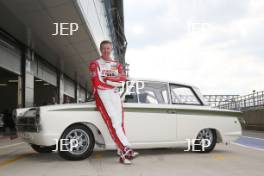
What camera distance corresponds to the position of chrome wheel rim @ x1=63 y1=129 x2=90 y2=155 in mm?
7043

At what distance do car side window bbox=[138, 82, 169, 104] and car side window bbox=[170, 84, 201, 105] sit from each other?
176 millimetres

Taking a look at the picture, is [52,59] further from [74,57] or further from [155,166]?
[155,166]

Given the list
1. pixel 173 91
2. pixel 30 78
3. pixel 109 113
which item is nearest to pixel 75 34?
pixel 30 78

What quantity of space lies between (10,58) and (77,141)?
11209mm

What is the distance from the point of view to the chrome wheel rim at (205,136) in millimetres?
8578

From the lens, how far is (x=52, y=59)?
23.8m

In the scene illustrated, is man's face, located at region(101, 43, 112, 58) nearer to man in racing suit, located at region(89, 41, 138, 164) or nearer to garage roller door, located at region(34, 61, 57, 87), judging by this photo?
man in racing suit, located at region(89, 41, 138, 164)

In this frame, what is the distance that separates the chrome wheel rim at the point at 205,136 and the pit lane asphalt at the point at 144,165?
286mm

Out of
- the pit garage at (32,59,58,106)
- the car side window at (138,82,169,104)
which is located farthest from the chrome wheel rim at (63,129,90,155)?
the pit garage at (32,59,58,106)

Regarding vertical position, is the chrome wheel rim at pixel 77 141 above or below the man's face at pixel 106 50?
below

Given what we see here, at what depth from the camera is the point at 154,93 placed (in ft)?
26.9

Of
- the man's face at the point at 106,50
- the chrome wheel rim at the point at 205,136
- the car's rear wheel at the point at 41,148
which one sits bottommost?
the car's rear wheel at the point at 41,148

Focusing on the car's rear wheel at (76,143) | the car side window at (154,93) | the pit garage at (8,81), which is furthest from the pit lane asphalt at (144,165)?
the pit garage at (8,81)

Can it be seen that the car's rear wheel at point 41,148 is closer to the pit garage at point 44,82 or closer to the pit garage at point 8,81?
the pit garage at point 8,81
